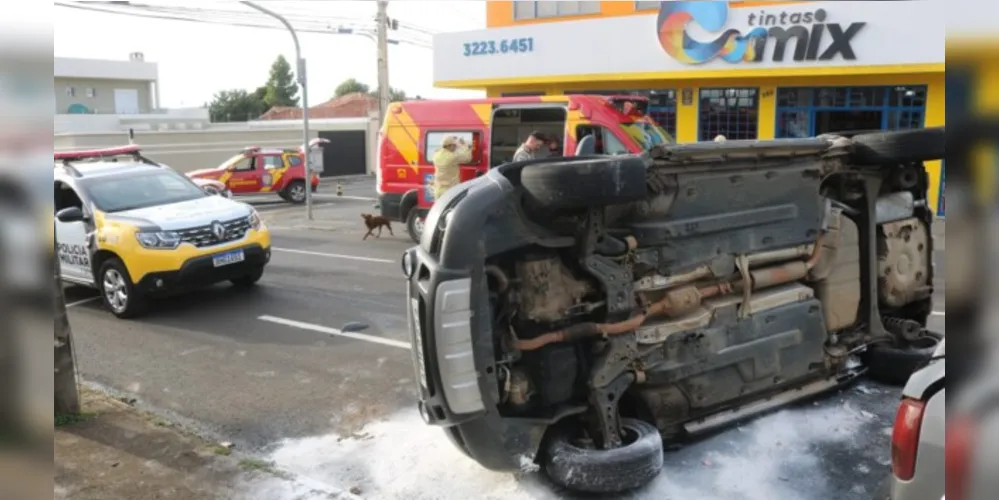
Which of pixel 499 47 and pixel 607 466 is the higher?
pixel 499 47

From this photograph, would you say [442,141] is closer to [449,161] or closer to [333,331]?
[449,161]

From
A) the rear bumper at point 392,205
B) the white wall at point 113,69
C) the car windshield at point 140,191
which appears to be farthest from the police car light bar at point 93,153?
the white wall at point 113,69

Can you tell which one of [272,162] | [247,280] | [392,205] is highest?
[272,162]

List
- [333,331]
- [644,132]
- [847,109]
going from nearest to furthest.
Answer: [333,331] < [644,132] < [847,109]

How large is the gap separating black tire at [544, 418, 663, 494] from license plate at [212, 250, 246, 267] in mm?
5660

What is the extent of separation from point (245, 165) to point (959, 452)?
847 inches

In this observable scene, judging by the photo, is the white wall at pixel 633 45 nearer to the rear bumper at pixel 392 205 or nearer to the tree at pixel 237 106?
the rear bumper at pixel 392 205

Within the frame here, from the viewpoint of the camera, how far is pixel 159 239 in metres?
8.20

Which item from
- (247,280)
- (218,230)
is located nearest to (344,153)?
(247,280)

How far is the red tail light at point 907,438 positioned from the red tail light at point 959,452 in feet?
3.49

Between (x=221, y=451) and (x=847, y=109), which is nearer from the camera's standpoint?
(x=221, y=451)

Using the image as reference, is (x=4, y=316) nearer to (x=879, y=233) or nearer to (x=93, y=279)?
(x=879, y=233)

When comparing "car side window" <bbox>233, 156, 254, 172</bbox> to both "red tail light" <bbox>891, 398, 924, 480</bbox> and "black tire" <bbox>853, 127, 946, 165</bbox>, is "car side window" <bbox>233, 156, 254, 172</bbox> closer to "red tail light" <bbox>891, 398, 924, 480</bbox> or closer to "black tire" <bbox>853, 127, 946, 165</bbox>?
"black tire" <bbox>853, 127, 946, 165</bbox>

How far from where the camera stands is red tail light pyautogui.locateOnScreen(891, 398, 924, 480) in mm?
2395
